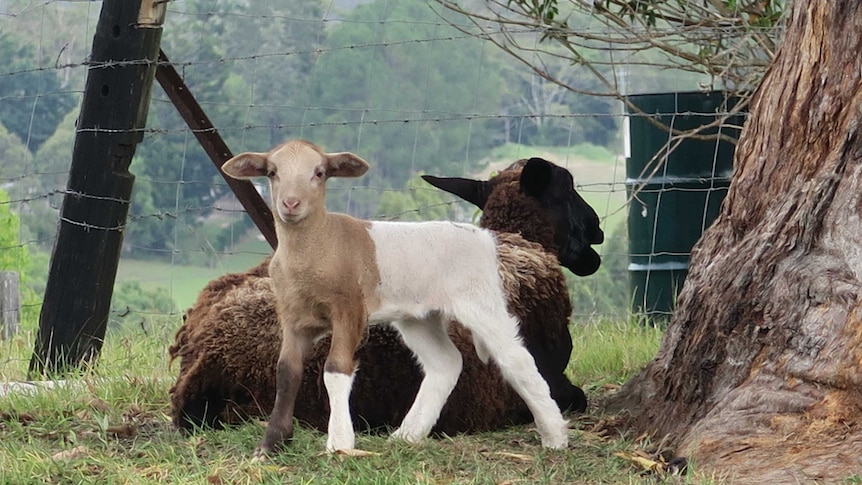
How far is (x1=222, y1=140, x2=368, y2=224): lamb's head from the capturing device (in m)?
4.52

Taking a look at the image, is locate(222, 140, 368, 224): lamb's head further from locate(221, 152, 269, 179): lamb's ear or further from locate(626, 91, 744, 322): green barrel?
locate(626, 91, 744, 322): green barrel

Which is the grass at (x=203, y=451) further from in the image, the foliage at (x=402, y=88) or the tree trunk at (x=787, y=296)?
the foliage at (x=402, y=88)

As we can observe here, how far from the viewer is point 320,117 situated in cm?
2234

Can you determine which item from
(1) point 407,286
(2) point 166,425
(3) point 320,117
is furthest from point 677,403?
(3) point 320,117

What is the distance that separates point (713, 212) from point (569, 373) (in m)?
2.17

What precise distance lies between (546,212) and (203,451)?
6.91 ft

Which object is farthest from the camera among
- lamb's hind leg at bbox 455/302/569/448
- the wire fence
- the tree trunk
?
the wire fence

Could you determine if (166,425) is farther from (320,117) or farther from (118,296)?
(118,296)

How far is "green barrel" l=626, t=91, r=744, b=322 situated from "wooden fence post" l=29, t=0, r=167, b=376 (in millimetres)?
3337

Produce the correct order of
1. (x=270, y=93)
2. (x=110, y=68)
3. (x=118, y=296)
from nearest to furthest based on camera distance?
(x=110, y=68), (x=270, y=93), (x=118, y=296)

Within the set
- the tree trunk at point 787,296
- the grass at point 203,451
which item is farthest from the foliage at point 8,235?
the tree trunk at point 787,296

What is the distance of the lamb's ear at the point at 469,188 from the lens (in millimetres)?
6344

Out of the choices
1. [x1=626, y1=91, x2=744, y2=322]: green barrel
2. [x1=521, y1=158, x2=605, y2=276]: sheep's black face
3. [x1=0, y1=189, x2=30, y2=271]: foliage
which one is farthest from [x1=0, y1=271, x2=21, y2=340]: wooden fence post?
[x1=521, y1=158, x2=605, y2=276]: sheep's black face

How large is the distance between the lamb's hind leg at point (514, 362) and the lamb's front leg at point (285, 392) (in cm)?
69
